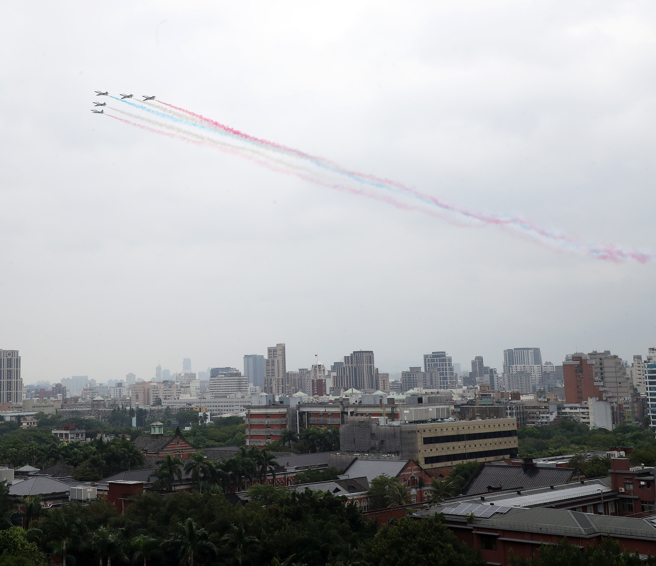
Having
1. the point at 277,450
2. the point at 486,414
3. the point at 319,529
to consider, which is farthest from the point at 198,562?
the point at 486,414

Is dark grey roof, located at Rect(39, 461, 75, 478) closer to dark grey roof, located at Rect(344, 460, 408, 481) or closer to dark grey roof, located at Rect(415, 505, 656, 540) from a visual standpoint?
dark grey roof, located at Rect(344, 460, 408, 481)

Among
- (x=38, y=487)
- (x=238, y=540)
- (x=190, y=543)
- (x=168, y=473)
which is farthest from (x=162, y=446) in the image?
(x=238, y=540)

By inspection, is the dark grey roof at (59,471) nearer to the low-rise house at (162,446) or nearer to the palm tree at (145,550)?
the low-rise house at (162,446)

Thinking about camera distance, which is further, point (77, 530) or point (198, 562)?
point (77, 530)

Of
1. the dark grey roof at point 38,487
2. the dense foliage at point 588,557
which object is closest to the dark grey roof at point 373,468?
the dark grey roof at point 38,487

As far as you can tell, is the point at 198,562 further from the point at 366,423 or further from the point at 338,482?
the point at 366,423

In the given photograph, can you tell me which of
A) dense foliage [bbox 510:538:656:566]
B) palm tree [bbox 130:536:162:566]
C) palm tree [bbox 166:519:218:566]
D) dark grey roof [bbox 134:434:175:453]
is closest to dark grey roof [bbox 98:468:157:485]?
palm tree [bbox 130:536:162:566]
